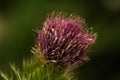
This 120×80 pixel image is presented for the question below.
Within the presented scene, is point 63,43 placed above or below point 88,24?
below

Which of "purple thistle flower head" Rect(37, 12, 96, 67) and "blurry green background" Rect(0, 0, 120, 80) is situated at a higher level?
"blurry green background" Rect(0, 0, 120, 80)

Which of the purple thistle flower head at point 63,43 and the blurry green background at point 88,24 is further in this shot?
A: the blurry green background at point 88,24

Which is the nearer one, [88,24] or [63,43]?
[63,43]

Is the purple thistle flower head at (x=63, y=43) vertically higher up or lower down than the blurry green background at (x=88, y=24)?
lower down

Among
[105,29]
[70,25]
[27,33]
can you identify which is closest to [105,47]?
[105,29]
